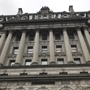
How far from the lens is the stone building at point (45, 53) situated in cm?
2416

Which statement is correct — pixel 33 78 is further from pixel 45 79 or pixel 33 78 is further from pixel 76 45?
pixel 76 45

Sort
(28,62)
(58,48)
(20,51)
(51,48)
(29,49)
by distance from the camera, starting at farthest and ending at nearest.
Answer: (29,49) → (58,48) → (51,48) → (20,51) → (28,62)

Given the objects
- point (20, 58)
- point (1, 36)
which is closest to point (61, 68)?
A: point (20, 58)

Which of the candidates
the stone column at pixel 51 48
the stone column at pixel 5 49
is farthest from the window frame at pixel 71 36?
the stone column at pixel 5 49

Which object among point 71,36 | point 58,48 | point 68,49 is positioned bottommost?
point 68,49

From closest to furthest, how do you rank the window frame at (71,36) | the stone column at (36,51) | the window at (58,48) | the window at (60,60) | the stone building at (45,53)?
the stone building at (45,53) → the stone column at (36,51) → the window at (60,60) → the window at (58,48) → the window frame at (71,36)

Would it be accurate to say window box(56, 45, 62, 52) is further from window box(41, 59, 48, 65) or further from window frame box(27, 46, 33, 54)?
window frame box(27, 46, 33, 54)

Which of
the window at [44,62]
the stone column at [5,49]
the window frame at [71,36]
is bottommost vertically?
the window at [44,62]

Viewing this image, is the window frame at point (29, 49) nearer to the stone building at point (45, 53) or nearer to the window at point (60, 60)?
the stone building at point (45, 53)

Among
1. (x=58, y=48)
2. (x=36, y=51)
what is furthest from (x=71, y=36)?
(x=36, y=51)

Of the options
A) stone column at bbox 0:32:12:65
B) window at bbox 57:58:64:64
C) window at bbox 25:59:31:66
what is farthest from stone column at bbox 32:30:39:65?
stone column at bbox 0:32:12:65

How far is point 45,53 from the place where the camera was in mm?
32594

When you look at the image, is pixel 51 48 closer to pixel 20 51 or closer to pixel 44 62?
pixel 44 62

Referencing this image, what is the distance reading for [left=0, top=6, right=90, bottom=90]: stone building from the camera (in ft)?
79.3
